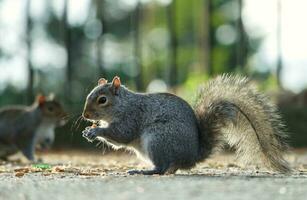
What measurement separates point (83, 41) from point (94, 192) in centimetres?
2916

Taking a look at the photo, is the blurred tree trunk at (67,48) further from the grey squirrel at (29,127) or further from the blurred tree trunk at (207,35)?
the grey squirrel at (29,127)

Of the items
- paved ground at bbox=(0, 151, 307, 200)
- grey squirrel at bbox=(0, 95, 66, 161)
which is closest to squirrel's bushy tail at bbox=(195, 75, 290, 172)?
paved ground at bbox=(0, 151, 307, 200)

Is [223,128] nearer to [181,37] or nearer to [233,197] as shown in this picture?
[233,197]

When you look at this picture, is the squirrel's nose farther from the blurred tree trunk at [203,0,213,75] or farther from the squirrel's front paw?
the blurred tree trunk at [203,0,213,75]

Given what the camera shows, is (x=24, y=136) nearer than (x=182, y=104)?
No

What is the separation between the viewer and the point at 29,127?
10.5 meters

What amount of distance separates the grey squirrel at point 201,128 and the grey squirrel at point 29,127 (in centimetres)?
416

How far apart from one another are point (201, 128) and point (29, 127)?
4.86 meters

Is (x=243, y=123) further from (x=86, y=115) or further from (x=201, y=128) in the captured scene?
(x=86, y=115)

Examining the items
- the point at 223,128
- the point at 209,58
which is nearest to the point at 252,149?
the point at 223,128

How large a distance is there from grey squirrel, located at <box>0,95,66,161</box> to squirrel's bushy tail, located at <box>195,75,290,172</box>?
14.6 ft

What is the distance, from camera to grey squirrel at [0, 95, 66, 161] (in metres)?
10.2

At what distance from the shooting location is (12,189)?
15.3ft

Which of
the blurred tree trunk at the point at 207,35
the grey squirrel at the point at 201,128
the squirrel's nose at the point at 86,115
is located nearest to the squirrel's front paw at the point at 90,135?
the grey squirrel at the point at 201,128
